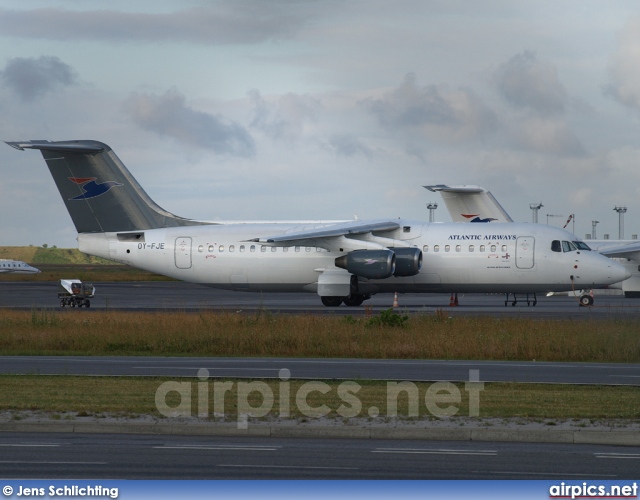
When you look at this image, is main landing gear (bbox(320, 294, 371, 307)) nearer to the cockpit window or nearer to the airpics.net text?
the cockpit window

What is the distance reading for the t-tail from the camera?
151 ft

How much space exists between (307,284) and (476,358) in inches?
837

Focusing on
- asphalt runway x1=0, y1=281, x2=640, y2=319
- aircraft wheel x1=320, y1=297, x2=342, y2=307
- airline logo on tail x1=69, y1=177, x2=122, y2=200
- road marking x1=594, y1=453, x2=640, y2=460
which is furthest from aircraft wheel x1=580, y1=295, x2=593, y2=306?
road marking x1=594, y1=453, x2=640, y2=460

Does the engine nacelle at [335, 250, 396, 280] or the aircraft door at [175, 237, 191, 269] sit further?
the aircraft door at [175, 237, 191, 269]

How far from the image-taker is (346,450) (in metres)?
11.9

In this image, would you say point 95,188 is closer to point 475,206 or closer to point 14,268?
point 475,206

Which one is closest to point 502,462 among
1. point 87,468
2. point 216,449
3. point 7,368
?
point 216,449

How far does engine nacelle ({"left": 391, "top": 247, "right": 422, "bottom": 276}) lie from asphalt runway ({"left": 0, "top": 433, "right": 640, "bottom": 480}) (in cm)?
2885

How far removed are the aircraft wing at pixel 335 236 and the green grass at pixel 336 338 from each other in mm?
12518

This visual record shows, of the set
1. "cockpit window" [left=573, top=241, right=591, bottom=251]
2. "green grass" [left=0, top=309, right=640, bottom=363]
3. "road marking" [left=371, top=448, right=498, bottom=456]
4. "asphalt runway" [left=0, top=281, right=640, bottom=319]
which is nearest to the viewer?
"road marking" [left=371, top=448, right=498, bottom=456]

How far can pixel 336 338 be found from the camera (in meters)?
25.9

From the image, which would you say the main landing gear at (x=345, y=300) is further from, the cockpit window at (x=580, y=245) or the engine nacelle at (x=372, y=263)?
the cockpit window at (x=580, y=245)

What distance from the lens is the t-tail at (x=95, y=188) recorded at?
46000mm

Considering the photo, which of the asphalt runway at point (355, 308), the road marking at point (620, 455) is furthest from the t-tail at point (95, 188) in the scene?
the road marking at point (620, 455)
